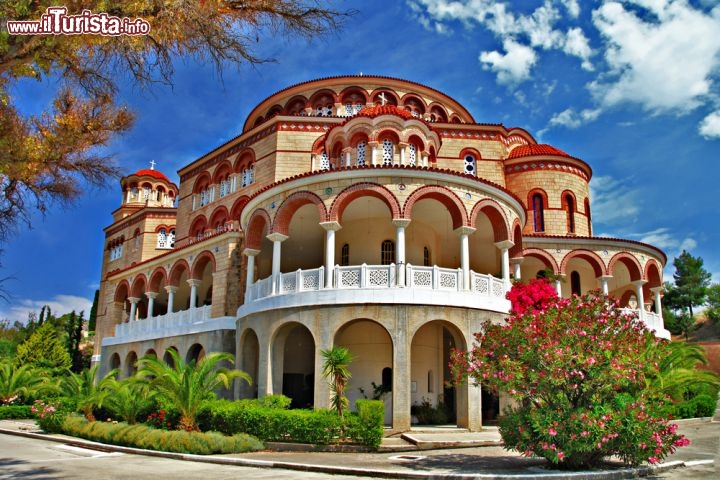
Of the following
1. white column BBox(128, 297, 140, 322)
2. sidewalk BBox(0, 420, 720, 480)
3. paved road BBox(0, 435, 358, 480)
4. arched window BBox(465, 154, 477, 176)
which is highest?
arched window BBox(465, 154, 477, 176)

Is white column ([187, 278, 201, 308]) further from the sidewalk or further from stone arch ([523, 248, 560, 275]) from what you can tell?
stone arch ([523, 248, 560, 275])

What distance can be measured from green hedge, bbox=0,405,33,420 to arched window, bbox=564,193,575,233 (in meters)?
26.1

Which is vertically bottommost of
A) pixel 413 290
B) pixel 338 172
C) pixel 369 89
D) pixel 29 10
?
pixel 413 290

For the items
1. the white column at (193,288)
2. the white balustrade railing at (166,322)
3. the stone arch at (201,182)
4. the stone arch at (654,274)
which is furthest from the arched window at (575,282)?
the stone arch at (201,182)

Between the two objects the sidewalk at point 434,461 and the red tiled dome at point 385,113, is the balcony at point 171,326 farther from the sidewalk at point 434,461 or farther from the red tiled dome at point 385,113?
the red tiled dome at point 385,113

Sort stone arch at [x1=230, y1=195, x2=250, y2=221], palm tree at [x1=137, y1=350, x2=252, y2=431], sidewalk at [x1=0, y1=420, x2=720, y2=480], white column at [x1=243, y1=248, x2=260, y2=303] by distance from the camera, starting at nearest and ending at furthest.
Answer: sidewalk at [x1=0, y1=420, x2=720, y2=480] < palm tree at [x1=137, y1=350, x2=252, y2=431] < white column at [x1=243, y1=248, x2=260, y2=303] < stone arch at [x1=230, y1=195, x2=250, y2=221]

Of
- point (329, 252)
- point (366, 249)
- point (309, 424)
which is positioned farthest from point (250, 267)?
point (309, 424)

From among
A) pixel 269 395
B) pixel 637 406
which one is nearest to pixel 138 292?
pixel 269 395

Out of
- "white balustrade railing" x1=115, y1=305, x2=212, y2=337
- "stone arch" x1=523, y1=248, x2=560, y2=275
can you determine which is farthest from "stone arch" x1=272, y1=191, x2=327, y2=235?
"stone arch" x1=523, y1=248, x2=560, y2=275

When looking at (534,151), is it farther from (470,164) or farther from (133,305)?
(133,305)

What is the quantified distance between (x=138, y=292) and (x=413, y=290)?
828 inches

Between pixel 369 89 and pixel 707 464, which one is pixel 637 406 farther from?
pixel 369 89

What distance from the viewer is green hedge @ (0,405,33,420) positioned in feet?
82.4

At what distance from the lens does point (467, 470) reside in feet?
37.2
